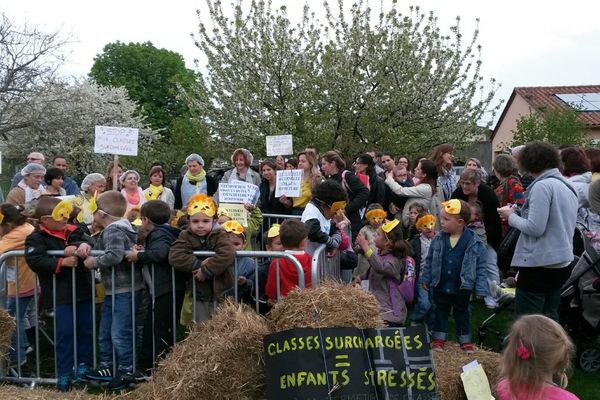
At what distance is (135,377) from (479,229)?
172 inches

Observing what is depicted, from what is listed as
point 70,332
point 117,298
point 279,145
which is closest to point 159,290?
point 117,298

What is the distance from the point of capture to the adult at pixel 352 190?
9.30 m

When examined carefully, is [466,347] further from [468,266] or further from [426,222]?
[426,222]

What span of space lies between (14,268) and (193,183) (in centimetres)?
377

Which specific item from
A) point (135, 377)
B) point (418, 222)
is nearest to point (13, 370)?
point (135, 377)

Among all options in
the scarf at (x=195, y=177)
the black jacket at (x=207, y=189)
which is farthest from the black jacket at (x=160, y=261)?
the black jacket at (x=207, y=189)

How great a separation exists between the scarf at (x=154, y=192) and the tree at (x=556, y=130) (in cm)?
2279

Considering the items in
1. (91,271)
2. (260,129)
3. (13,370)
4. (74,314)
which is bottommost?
(13,370)

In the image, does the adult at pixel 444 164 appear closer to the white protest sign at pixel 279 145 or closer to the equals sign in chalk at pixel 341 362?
the white protest sign at pixel 279 145

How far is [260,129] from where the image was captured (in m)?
23.7

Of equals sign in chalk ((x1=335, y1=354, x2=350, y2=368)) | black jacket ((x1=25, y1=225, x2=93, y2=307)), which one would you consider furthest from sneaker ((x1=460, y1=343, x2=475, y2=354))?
black jacket ((x1=25, y1=225, x2=93, y2=307))

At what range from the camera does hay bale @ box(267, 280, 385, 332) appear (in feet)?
15.0

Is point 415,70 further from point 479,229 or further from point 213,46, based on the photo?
point 479,229

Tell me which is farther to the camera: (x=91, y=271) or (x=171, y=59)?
(x=171, y=59)
